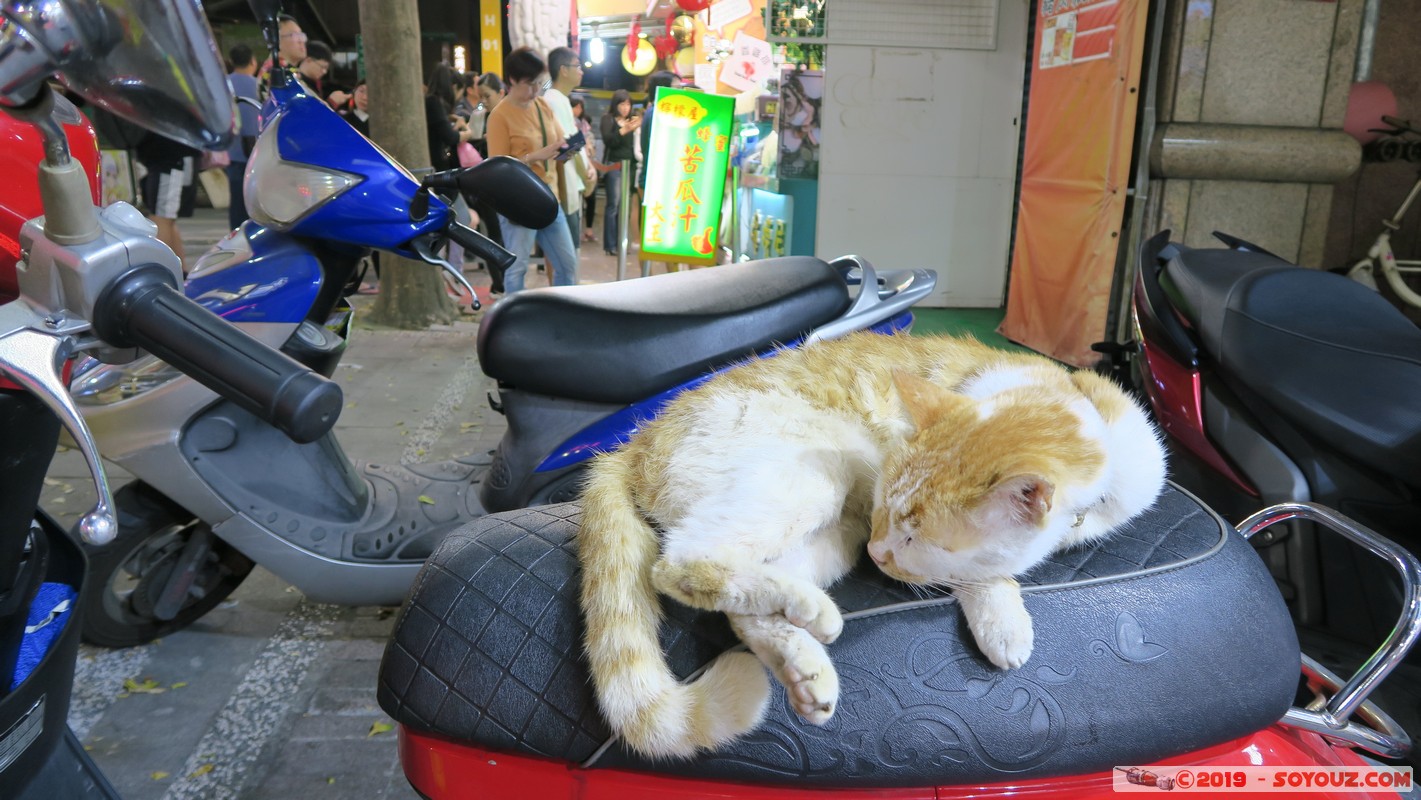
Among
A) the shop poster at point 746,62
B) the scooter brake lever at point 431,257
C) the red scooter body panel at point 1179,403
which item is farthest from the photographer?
the shop poster at point 746,62

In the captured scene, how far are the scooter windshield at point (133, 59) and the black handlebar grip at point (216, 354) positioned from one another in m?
0.16

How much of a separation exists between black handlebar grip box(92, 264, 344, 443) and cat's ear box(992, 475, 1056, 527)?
709mm

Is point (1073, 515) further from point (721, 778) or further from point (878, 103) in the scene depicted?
point (878, 103)

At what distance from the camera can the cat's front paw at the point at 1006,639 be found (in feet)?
3.23

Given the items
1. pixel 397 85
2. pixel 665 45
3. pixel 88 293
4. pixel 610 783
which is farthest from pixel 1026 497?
pixel 665 45

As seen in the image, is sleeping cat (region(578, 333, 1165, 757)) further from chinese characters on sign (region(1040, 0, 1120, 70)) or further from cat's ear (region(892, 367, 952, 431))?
chinese characters on sign (region(1040, 0, 1120, 70))

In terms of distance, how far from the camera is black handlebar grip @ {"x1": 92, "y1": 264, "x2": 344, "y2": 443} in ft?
2.46

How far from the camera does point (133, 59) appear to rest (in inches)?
30.0

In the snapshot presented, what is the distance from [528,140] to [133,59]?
17.8 feet

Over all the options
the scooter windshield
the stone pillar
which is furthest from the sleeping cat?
the stone pillar

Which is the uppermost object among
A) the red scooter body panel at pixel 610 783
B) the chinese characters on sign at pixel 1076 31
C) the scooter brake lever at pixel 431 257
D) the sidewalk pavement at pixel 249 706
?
the chinese characters on sign at pixel 1076 31

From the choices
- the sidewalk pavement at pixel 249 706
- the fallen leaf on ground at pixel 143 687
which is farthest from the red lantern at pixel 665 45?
the fallen leaf on ground at pixel 143 687

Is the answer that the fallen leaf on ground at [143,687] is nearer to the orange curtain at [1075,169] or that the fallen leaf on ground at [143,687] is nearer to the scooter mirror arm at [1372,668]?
the scooter mirror arm at [1372,668]

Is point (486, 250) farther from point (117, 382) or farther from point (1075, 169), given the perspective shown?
point (1075, 169)
